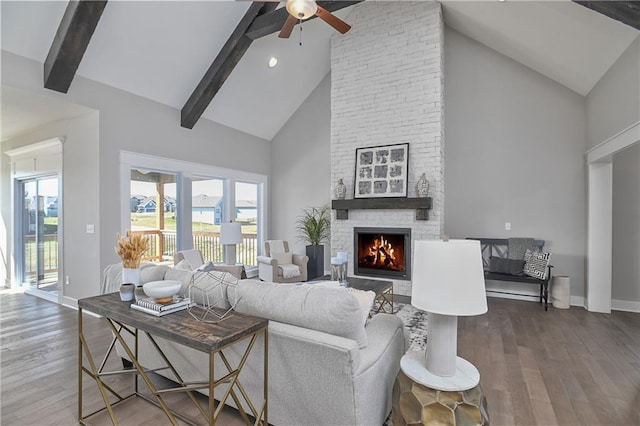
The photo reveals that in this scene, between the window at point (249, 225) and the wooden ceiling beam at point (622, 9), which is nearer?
the wooden ceiling beam at point (622, 9)

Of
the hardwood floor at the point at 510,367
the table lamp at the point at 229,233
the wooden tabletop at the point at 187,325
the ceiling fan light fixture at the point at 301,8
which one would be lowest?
the hardwood floor at the point at 510,367

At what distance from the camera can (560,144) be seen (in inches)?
192

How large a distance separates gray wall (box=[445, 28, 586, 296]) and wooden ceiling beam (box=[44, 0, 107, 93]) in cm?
505

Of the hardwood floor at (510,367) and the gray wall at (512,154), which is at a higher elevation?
the gray wall at (512,154)

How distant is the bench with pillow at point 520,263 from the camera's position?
4.57 meters

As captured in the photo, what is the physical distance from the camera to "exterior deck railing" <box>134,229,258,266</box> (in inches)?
210

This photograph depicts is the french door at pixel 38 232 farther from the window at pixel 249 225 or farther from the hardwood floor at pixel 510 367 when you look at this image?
the window at pixel 249 225

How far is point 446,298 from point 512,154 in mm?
4544

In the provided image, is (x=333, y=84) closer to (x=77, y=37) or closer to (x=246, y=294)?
(x=77, y=37)

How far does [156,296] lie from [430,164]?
4.30 metres

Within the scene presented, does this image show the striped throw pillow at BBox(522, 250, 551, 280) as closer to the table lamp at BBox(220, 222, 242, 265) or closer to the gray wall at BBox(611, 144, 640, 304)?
the gray wall at BBox(611, 144, 640, 304)

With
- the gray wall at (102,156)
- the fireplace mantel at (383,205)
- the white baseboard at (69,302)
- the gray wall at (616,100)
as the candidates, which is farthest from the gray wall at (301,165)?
the gray wall at (616,100)

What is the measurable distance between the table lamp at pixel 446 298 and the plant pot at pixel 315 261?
4604mm

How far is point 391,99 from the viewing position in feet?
17.6
